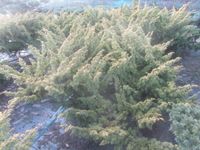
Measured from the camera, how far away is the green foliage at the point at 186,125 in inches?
121

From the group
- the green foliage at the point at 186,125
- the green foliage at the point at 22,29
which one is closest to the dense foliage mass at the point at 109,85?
the green foliage at the point at 186,125

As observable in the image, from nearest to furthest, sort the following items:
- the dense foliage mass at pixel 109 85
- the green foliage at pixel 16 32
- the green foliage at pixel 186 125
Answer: the green foliage at pixel 186 125, the dense foliage mass at pixel 109 85, the green foliage at pixel 16 32

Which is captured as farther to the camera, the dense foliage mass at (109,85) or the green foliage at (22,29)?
the green foliage at (22,29)

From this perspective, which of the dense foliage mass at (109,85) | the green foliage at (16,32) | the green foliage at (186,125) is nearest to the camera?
the green foliage at (186,125)

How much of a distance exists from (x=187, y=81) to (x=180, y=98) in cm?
121

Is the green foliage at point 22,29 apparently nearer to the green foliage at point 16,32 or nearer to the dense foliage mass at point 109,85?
the green foliage at point 16,32

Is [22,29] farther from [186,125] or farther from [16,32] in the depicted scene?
[186,125]

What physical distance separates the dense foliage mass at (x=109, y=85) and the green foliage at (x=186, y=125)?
12cm

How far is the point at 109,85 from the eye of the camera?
4.03 m

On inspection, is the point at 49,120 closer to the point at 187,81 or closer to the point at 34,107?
the point at 34,107

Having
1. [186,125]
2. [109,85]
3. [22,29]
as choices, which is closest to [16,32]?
[22,29]

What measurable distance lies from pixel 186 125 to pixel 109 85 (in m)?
1.11

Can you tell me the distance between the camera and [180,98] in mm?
3645

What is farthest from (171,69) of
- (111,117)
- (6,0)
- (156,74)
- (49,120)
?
(6,0)
